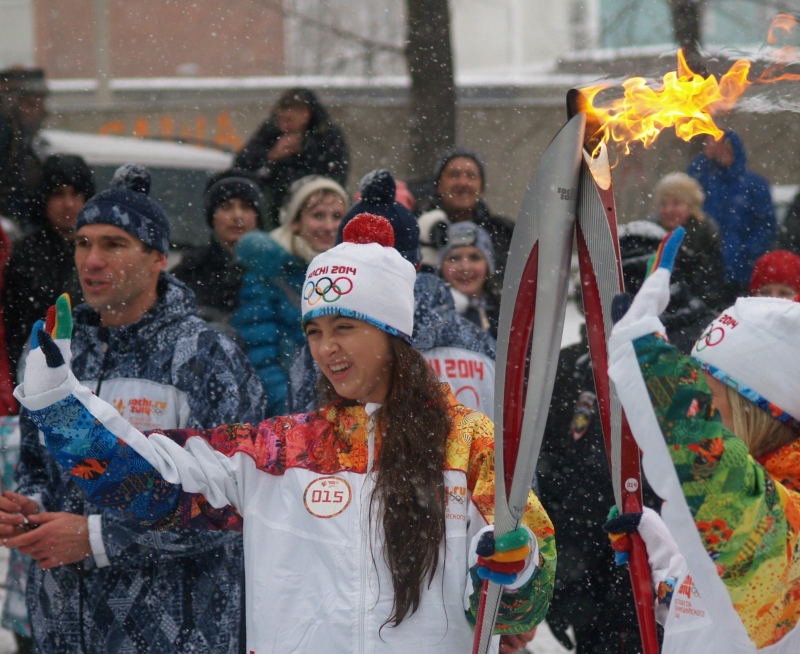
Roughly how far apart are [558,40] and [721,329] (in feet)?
38.6

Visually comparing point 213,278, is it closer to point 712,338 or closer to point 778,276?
point 778,276

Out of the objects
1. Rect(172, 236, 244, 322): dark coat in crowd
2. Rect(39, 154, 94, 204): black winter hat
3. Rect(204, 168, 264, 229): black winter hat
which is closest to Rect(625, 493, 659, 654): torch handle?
Rect(172, 236, 244, 322): dark coat in crowd

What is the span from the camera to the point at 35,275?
180 inches

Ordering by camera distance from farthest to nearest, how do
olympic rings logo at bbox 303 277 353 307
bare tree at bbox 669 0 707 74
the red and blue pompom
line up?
bare tree at bbox 669 0 707 74
the red and blue pompom
olympic rings logo at bbox 303 277 353 307

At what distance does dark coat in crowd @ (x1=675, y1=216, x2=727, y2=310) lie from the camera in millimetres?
4137

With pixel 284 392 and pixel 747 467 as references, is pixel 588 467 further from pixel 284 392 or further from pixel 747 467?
pixel 747 467

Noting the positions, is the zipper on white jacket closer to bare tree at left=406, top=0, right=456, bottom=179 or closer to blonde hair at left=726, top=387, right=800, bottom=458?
blonde hair at left=726, top=387, right=800, bottom=458

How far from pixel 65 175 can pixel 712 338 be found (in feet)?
11.5

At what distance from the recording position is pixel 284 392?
3818 mm

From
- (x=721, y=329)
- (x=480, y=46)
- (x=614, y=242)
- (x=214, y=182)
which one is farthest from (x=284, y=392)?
(x=480, y=46)

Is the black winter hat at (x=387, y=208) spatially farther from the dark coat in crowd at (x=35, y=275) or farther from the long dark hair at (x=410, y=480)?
the dark coat in crowd at (x=35, y=275)

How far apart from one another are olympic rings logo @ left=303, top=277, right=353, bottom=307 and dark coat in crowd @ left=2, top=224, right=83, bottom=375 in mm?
2489

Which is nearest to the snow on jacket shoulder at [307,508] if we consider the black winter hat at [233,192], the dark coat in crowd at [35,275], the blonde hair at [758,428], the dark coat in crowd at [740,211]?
the blonde hair at [758,428]

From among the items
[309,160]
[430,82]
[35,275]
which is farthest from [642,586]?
[430,82]
